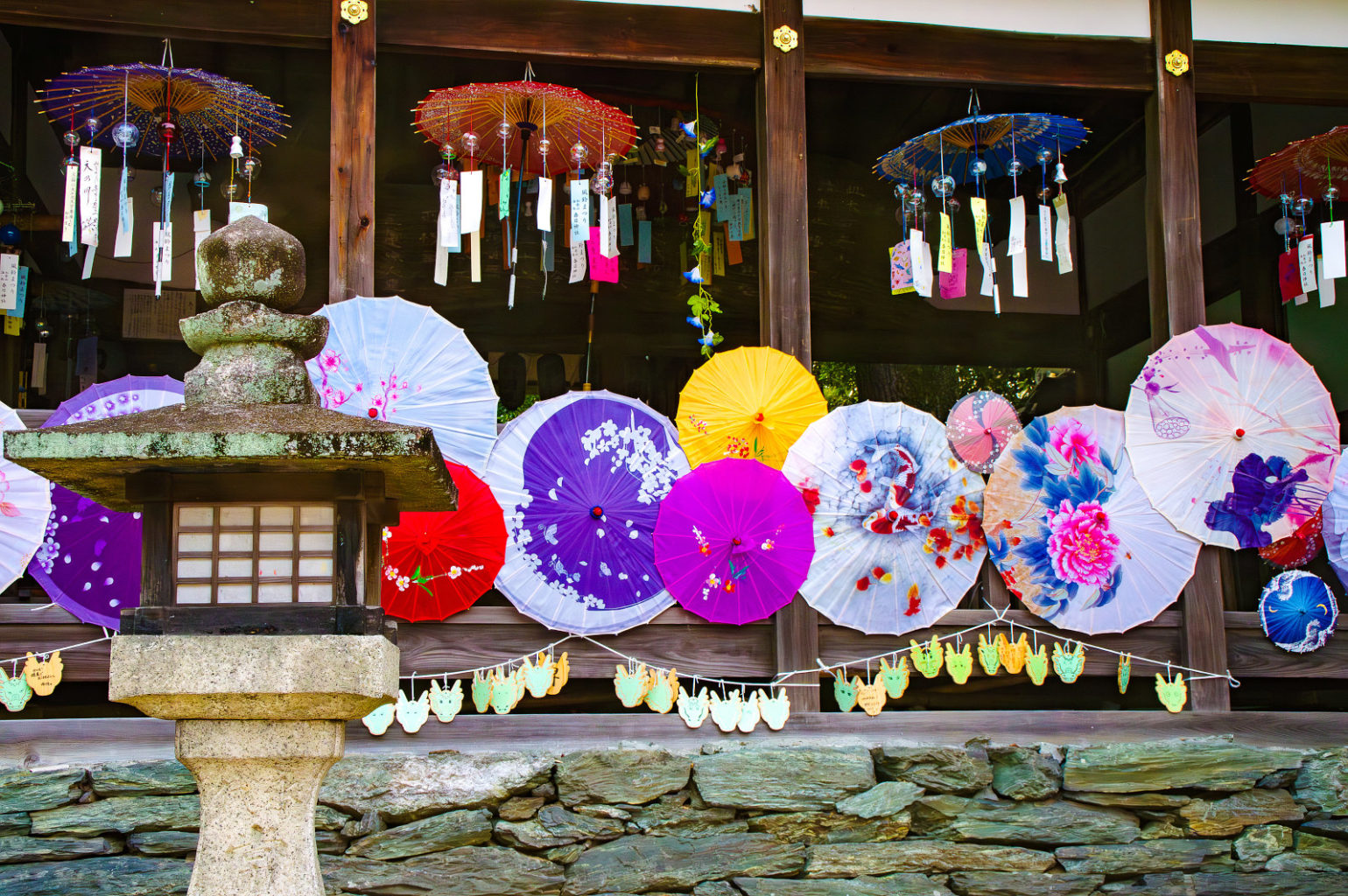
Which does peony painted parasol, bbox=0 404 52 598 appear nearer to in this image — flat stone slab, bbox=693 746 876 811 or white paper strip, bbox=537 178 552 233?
white paper strip, bbox=537 178 552 233

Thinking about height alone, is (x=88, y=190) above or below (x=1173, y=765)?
above

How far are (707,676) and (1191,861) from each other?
2393 millimetres

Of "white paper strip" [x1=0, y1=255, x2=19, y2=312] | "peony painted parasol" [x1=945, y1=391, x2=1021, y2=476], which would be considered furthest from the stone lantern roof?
"peony painted parasol" [x1=945, y1=391, x2=1021, y2=476]

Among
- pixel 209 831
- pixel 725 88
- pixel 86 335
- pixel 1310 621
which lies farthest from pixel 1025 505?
pixel 86 335

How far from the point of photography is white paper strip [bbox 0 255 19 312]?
592 centimetres

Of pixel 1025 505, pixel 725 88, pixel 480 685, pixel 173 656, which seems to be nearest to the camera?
pixel 173 656

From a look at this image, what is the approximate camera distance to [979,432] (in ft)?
19.9

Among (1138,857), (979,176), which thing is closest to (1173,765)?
(1138,857)

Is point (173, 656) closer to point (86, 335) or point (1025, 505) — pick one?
point (1025, 505)

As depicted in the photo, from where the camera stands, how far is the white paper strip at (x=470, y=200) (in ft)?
18.5

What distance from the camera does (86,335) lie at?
7.90 m

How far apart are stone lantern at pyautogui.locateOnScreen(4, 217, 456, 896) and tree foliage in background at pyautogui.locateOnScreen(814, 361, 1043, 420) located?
19.0 ft

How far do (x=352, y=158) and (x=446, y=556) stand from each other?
6.17 feet

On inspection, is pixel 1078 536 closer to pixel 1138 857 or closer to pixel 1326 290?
pixel 1138 857
